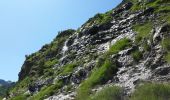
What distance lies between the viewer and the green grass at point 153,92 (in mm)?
29547

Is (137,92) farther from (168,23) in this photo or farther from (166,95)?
(168,23)

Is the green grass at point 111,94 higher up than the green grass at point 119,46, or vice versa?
the green grass at point 119,46

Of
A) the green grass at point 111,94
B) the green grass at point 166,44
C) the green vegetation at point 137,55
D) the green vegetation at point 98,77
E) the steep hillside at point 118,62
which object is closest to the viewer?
the green grass at point 111,94

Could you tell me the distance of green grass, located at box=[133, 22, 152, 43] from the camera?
44.6 meters

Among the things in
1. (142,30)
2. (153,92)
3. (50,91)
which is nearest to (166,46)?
(153,92)

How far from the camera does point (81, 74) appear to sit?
150ft

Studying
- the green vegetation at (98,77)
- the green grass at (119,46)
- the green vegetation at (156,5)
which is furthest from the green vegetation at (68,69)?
the green vegetation at (156,5)

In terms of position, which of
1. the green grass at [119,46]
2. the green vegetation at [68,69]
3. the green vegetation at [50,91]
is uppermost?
the green vegetation at [68,69]

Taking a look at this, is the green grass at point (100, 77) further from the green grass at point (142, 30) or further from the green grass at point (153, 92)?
the green grass at point (153, 92)

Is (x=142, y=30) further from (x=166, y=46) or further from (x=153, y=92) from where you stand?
(x=153, y=92)

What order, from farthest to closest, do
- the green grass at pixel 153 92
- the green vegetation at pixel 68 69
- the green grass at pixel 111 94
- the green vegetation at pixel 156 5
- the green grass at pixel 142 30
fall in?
1. the green vegetation at pixel 156 5
2. the green vegetation at pixel 68 69
3. the green grass at pixel 142 30
4. the green grass at pixel 111 94
5. the green grass at pixel 153 92

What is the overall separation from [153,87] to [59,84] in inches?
709

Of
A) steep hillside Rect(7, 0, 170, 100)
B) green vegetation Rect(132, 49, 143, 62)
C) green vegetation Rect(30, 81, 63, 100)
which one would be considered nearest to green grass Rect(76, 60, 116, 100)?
steep hillside Rect(7, 0, 170, 100)

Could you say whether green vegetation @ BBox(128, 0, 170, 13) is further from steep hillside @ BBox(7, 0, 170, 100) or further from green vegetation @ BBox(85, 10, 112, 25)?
green vegetation @ BBox(85, 10, 112, 25)
